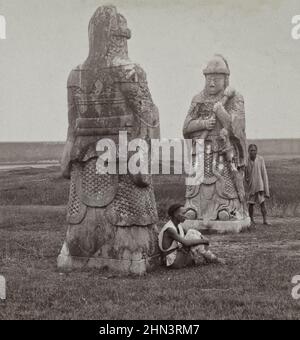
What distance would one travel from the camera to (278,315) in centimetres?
678

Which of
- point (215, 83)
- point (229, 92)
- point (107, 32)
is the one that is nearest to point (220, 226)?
point (229, 92)

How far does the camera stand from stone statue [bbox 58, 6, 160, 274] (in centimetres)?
895

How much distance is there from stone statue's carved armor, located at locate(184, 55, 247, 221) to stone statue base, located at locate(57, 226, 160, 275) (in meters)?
4.77

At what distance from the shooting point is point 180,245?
31.4 feet

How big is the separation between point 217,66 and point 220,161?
2.12 meters

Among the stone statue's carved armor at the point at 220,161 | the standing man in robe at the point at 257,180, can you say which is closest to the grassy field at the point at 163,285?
the stone statue's carved armor at the point at 220,161

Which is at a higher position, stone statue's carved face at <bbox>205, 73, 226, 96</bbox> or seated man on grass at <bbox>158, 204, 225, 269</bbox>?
stone statue's carved face at <bbox>205, 73, 226, 96</bbox>

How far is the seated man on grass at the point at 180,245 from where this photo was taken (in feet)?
30.6

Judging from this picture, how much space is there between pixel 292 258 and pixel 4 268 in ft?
15.2

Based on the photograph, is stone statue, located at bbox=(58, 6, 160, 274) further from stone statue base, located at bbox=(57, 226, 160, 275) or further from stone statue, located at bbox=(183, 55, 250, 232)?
stone statue, located at bbox=(183, 55, 250, 232)

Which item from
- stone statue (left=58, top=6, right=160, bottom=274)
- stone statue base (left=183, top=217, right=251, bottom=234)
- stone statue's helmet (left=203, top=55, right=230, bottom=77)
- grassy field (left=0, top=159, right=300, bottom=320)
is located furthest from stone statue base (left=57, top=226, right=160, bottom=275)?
stone statue's helmet (left=203, top=55, right=230, bottom=77)

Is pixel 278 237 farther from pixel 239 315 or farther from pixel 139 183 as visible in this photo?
pixel 239 315

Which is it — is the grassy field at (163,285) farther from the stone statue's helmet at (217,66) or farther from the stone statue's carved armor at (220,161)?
the stone statue's helmet at (217,66)

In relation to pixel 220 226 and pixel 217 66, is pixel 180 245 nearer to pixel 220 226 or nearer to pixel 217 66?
pixel 220 226
